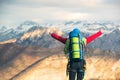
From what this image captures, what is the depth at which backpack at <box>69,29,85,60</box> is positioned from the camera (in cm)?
1911

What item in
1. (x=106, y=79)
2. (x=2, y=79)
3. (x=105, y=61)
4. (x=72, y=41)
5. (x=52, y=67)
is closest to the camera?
(x=72, y=41)

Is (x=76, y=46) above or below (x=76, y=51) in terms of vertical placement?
above

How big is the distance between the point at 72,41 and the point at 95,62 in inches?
5009

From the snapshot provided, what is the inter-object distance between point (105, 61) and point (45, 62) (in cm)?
2395

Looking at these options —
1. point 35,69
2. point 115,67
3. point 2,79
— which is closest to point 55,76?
point 35,69

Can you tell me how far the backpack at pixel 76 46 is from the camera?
62.7ft

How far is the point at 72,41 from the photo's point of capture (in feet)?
63.2

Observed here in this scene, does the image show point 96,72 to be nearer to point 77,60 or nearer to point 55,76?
point 55,76

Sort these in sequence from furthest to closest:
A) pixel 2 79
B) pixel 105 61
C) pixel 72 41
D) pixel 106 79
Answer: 1. pixel 2 79
2. pixel 105 61
3. pixel 106 79
4. pixel 72 41

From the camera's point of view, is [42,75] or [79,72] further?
[42,75]

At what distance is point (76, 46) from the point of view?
19.2 meters

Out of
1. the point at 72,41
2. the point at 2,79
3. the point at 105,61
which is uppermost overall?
the point at 72,41

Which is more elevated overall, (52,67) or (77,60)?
(77,60)

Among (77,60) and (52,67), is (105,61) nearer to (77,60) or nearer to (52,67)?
(52,67)
